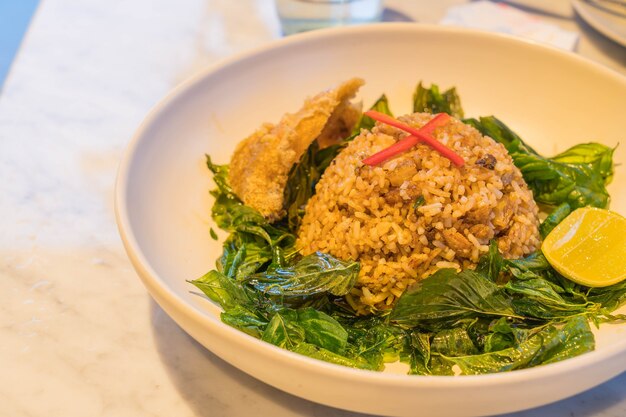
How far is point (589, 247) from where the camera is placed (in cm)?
224

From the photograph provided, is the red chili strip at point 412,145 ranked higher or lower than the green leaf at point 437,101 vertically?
higher

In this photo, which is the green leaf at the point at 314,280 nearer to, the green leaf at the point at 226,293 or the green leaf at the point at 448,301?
the green leaf at the point at 226,293

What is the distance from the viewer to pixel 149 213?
233 centimetres

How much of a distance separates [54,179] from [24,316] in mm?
902

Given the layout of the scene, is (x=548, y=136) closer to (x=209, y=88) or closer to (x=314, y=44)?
(x=314, y=44)

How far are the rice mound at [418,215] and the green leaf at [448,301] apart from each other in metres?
0.17

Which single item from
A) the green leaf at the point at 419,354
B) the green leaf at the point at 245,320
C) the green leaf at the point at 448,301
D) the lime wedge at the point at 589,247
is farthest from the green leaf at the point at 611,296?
the green leaf at the point at 245,320

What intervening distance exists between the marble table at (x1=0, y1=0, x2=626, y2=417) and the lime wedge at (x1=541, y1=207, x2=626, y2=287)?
0.35 m

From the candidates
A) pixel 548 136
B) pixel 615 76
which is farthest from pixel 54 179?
pixel 615 76

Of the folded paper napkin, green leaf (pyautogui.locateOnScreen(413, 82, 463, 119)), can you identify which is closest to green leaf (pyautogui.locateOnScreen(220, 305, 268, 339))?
green leaf (pyautogui.locateOnScreen(413, 82, 463, 119))

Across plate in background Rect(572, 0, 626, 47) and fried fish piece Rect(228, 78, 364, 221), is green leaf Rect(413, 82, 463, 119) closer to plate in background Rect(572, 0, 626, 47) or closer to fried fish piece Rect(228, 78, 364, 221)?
fried fish piece Rect(228, 78, 364, 221)

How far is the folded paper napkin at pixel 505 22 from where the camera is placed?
3859 millimetres

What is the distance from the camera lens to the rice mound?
2.15 metres

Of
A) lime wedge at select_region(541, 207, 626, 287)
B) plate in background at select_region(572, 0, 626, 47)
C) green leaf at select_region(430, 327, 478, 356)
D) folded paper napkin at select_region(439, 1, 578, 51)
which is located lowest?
green leaf at select_region(430, 327, 478, 356)
